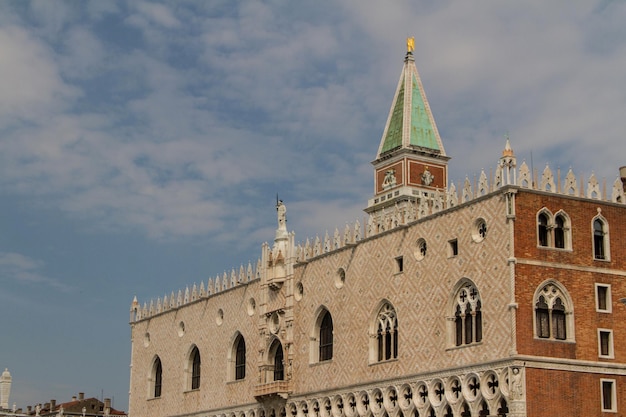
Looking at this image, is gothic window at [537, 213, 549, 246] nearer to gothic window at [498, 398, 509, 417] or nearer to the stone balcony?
gothic window at [498, 398, 509, 417]

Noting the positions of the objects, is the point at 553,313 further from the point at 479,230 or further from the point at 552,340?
the point at 479,230

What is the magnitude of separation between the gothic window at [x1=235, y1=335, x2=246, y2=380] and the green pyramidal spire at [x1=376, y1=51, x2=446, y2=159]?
16.1 meters

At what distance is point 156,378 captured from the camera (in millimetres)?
60625

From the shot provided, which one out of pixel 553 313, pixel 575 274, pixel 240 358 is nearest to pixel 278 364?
pixel 240 358

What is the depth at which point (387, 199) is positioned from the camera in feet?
203

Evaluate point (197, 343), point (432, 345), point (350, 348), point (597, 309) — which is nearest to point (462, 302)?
point (432, 345)

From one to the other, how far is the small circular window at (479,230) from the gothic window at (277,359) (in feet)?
47.2

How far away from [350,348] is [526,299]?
10278 millimetres

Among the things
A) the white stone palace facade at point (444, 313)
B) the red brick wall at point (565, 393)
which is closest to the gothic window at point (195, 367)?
the white stone palace facade at point (444, 313)

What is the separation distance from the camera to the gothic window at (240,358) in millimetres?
51469

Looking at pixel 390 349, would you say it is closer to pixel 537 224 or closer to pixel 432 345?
pixel 432 345

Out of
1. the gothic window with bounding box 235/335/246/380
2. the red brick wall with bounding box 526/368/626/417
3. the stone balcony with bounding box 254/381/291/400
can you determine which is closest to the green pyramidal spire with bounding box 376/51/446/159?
the gothic window with bounding box 235/335/246/380

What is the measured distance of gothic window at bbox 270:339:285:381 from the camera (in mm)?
48219

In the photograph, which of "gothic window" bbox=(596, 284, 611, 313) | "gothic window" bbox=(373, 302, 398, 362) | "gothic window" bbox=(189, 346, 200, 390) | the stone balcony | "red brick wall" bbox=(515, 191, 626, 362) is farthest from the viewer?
"gothic window" bbox=(189, 346, 200, 390)
